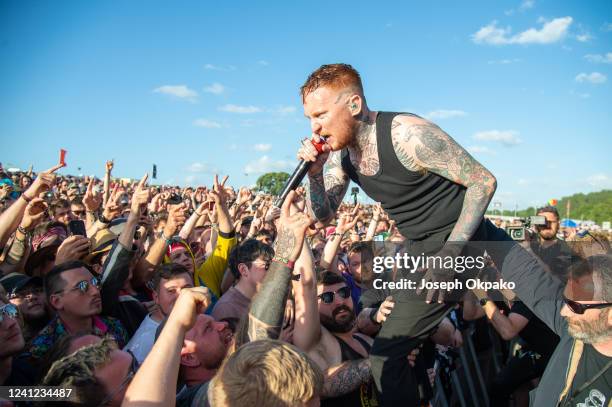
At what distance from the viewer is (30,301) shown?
384cm

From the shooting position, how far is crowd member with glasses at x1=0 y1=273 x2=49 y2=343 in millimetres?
3793

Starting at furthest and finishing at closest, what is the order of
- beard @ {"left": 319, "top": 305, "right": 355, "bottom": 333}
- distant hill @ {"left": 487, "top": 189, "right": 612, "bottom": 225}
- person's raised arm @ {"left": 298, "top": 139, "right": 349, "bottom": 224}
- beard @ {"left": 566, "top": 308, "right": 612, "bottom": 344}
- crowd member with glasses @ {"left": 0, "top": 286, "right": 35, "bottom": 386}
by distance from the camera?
distant hill @ {"left": 487, "top": 189, "right": 612, "bottom": 225}, beard @ {"left": 319, "top": 305, "right": 355, "bottom": 333}, person's raised arm @ {"left": 298, "top": 139, "right": 349, "bottom": 224}, crowd member with glasses @ {"left": 0, "top": 286, "right": 35, "bottom": 386}, beard @ {"left": 566, "top": 308, "right": 612, "bottom": 344}

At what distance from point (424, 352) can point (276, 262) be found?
9.72 feet

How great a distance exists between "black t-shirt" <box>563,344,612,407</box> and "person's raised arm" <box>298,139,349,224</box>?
1.81 m

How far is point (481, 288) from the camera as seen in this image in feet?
11.3

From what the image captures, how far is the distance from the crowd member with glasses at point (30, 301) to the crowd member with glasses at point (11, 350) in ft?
2.94

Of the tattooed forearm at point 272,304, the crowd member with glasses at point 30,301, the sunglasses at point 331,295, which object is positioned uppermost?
the tattooed forearm at point 272,304

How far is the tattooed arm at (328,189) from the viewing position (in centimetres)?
346

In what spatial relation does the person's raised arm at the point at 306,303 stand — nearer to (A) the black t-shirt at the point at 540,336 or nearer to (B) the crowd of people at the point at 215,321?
(B) the crowd of people at the point at 215,321

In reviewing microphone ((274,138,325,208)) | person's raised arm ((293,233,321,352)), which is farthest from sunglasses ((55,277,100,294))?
microphone ((274,138,325,208))

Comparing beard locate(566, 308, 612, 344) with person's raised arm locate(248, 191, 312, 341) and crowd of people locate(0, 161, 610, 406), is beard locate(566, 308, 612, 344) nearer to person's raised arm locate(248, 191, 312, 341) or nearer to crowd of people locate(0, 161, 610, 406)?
crowd of people locate(0, 161, 610, 406)

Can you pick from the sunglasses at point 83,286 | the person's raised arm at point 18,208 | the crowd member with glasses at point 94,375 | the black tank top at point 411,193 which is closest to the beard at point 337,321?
the black tank top at point 411,193

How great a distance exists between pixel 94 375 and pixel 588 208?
122m

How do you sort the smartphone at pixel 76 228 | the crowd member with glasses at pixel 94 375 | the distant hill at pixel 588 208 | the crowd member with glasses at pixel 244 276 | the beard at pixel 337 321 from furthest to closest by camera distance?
the distant hill at pixel 588 208
the smartphone at pixel 76 228
the crowd member with glasses at pixel 244 276
the beard at pixel 337 321
the crowd member with glasses at pixel 94 375
